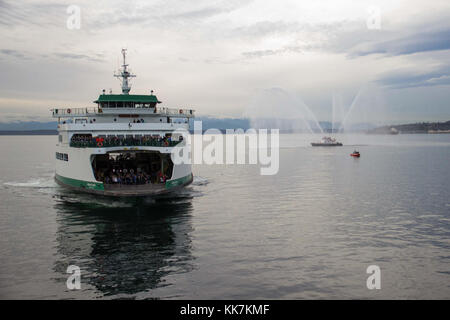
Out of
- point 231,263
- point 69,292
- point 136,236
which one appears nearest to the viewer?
point 69,292

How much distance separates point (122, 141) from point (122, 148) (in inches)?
61.9

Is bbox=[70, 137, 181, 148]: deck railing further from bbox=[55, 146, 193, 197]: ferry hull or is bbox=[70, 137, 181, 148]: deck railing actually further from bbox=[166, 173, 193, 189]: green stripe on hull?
bbox=[166, 173, 193, 189]: green stripe on hull

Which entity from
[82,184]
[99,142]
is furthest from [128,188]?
[82,184]

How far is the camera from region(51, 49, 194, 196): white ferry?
107ft

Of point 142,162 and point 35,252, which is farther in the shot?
point 142,162

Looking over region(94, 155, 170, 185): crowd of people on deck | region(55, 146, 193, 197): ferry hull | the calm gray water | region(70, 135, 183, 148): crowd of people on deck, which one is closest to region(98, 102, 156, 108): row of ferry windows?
region(70, 135, 183, 148): crowd of people on deck

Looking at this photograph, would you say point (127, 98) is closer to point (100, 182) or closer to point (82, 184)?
point (82, 184)

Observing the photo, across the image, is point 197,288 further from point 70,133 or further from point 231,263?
point 70,133

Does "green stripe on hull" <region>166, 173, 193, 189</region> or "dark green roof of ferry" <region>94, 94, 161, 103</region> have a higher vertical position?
"dark green roof of ferry" <region>94, 94, 161, 103</region>

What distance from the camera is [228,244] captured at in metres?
21.8

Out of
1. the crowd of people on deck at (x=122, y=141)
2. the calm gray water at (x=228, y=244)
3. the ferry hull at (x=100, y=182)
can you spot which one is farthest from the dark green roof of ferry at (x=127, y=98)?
the calm gray water at (x=228, y=244)

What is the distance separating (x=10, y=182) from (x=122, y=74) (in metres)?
20.6

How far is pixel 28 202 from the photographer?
116ft
